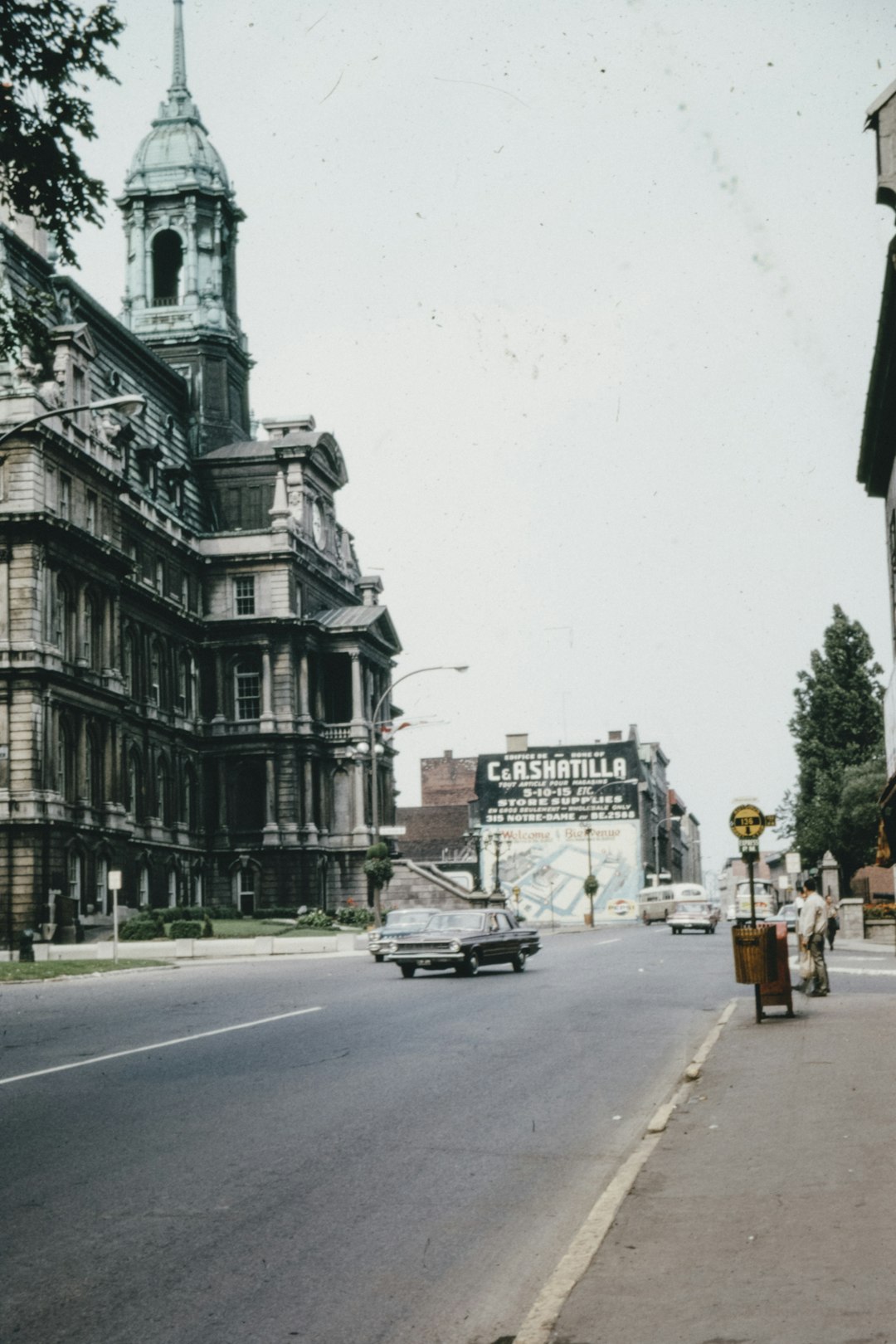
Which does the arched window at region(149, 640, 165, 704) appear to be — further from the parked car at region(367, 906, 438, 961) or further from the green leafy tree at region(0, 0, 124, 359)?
the green leafy tree at region(0, 0, 124, 359)

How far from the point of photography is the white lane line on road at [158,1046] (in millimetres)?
14438

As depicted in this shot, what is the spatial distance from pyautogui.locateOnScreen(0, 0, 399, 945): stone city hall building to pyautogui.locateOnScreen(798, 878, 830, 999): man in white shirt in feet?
121

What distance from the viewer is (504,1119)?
39.2 ft

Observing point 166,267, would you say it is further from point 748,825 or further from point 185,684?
point 748,825

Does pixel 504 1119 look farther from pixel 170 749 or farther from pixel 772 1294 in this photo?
pixel 170 749

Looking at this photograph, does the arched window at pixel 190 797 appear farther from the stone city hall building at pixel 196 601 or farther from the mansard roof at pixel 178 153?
the mansard roof at pixel 178 153

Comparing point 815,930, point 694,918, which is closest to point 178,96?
point 694,918

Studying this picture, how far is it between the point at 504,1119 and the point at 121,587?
53918mm

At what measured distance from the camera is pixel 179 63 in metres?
79.3

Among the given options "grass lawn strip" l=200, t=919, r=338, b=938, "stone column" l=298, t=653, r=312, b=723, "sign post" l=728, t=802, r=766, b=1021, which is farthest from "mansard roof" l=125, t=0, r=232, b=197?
"sign post" l=728, t=802, r=766, b=1021

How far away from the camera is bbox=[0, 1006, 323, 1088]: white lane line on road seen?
14.4 meters

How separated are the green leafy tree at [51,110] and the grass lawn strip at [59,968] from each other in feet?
70.6

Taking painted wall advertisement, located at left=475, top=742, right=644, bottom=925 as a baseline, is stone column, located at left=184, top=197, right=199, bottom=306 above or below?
above

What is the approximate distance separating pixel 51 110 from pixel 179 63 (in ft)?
228
